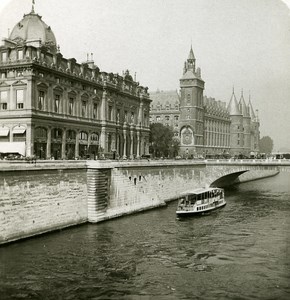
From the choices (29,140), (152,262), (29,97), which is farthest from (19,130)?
(152,262)

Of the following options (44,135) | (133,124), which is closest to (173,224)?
(44,135)

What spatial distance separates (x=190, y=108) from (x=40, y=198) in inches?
3631

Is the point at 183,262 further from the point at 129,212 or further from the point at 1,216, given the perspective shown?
the point at 129,212

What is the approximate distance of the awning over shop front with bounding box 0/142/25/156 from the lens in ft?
160

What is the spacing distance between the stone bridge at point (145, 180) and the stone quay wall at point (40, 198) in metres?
1.36

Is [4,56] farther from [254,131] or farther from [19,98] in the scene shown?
[254,131]

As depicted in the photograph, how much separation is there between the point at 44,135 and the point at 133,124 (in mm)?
27447

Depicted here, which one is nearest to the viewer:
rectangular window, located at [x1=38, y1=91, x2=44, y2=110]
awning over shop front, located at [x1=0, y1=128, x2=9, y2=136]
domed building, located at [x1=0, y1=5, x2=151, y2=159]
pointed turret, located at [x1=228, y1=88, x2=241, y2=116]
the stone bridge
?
the stone bridge

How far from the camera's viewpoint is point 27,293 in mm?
22547

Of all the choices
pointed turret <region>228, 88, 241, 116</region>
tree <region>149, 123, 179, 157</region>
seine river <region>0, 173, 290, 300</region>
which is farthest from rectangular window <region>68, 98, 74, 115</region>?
pointed turret <region>228, 88, 241, 116</region>

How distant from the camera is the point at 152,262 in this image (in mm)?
28359

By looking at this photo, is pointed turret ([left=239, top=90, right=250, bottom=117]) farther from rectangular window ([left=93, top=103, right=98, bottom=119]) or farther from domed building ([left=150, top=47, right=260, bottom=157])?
rectangular window ([left=93, top=103, right=98, bottom=119])

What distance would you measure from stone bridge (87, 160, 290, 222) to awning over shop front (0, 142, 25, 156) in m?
11.1

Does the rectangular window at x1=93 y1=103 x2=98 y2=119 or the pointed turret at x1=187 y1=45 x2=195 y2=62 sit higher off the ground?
the pointed turret at x1=187 y1=45 x2=195 y2=62
